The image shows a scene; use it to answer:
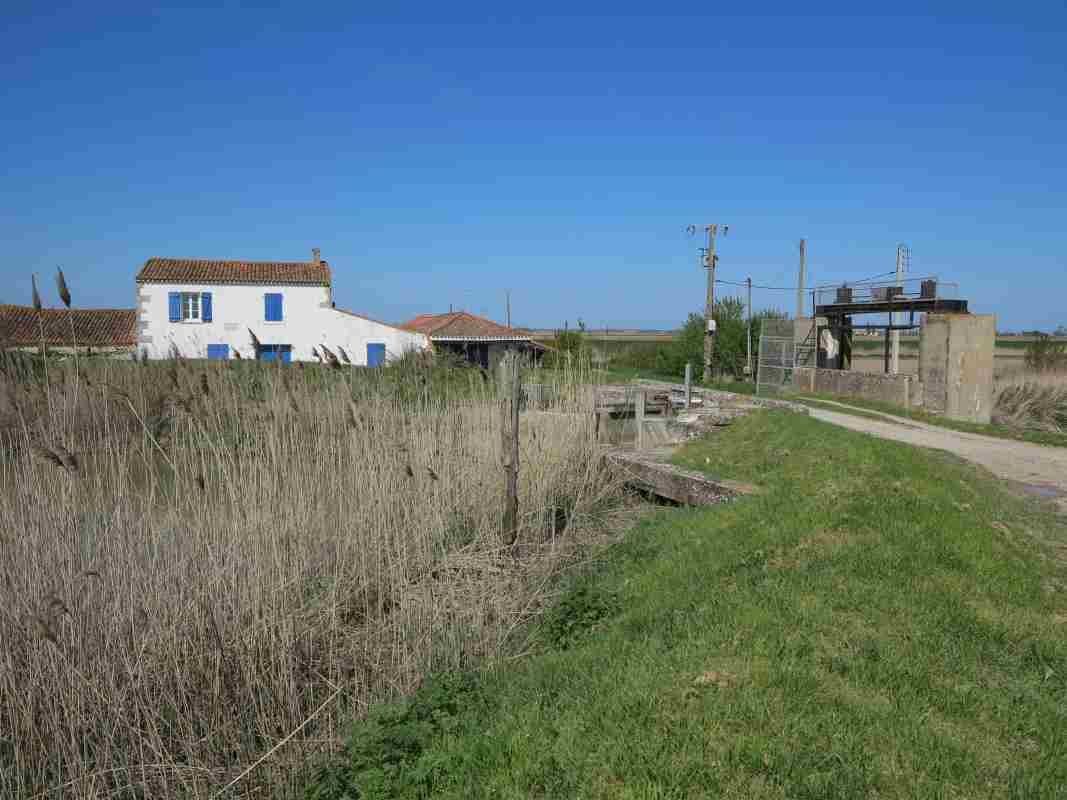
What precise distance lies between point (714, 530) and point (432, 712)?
327cm

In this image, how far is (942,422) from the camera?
16.9 m

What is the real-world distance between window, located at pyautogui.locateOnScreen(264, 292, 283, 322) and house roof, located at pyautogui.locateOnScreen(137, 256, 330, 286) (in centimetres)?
56

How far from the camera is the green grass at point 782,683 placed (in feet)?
9.36

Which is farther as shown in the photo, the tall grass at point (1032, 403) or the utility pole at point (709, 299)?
the utility pole at point (709, 299)

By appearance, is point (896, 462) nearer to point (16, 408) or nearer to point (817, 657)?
point (817, 657)

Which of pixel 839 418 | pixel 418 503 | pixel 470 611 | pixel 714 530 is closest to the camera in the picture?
pixel 470 611

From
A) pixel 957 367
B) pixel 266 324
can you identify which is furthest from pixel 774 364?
pixel 266 324

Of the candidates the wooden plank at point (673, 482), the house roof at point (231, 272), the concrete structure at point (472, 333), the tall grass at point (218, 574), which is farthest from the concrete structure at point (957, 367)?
the house roof at point (231, 272)

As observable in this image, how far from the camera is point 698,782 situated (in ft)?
9.07

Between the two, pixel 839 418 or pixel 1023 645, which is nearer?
pixel 1023 645

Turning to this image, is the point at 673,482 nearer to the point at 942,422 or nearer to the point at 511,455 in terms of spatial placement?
the point at 511,455

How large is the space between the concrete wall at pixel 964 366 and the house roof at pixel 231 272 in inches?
1051

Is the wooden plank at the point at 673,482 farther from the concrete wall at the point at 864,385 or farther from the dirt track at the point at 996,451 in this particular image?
the concrete wall at the point at 864,385

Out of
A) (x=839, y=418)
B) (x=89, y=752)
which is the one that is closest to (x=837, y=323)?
(x=839, y=418)
